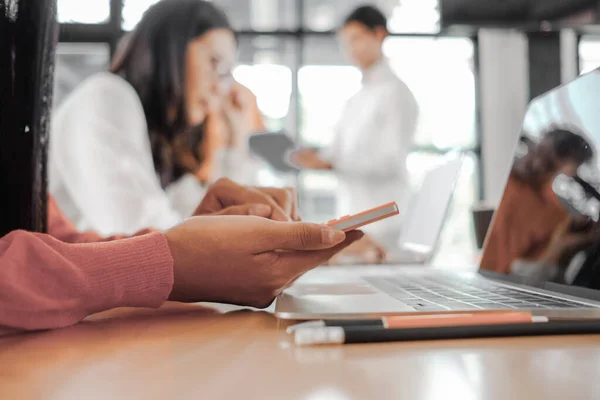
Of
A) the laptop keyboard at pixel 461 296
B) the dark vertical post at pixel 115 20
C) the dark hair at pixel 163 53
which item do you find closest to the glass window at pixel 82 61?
the dark vertical post at pixel 115 20

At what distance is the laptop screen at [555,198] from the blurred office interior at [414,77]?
7.67 feet

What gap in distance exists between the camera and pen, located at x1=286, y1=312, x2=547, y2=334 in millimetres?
328

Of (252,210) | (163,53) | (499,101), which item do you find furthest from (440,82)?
(252,210)

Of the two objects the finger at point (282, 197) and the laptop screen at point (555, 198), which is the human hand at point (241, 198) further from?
the laptop screen at point (555, 198)

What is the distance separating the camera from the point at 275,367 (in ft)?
0.90

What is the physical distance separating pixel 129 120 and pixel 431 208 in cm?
79

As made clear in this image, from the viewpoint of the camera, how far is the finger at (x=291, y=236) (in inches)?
15.8

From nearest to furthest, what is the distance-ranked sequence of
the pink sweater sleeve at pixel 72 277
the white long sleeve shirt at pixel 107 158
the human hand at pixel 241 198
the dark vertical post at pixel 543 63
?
the pink sweater sleeve at pixel 72 277 < the human hand at pixel 241 198 < the white long sleeve shirt at pixel 107 158 < the dark vertical post at pixel 543 63

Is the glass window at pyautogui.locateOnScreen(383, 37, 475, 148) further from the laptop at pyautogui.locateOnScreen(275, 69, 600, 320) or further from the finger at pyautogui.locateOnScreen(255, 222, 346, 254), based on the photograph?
the finger at pyautogui.locateOnScreen(255, 222, 346, 254)

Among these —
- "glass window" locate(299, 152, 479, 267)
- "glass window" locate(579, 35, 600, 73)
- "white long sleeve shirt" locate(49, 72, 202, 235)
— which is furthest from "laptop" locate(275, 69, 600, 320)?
"glass window" locate(579, 35, 600, 73)

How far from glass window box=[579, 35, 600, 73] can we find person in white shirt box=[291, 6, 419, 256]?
1599 mm

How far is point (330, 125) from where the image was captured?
10.1ft

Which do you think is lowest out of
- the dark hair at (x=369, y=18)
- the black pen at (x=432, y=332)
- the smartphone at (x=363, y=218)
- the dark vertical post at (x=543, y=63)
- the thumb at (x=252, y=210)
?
the black pen at (x=432, y=332)

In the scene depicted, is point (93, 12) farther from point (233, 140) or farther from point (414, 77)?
point (414, 77)
